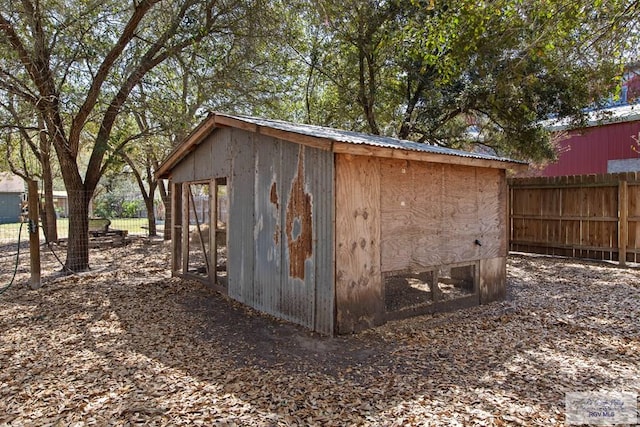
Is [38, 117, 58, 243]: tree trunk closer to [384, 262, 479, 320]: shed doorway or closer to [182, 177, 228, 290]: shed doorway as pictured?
[182, 177, 228, 290]: shed doorway

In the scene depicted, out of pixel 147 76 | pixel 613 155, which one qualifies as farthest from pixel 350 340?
pixel 613 155

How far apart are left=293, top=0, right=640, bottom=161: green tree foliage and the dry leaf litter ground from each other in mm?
3571

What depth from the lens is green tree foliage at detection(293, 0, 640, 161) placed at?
21.0 ft

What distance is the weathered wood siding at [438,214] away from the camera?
470 centimetres

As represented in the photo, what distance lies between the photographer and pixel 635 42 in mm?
5895

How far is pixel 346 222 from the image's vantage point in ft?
14.1

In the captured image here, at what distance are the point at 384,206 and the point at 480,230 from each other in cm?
180

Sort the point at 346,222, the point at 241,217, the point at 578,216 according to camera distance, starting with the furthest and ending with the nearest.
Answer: the point at 578,216
the point at 241,217
the point at 346,222

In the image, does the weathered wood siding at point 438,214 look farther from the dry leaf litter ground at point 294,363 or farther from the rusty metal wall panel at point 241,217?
the rusty metal wall panel at point 241,217

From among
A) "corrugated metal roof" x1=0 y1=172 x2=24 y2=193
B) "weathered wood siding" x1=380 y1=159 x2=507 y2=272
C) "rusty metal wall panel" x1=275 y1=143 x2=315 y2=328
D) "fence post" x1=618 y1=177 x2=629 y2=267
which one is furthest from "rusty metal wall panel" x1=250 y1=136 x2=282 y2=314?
"corrugated metal roof" x1=0 y1=172 x2=24 y2=193

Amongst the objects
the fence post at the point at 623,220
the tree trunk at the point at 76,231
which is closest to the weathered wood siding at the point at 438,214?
the fence post at the point at 623,220

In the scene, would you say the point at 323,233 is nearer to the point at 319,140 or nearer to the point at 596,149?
the point at 319,140

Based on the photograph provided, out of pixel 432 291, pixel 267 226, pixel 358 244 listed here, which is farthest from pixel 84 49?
pixel 432 291

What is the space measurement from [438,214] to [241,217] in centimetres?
256
